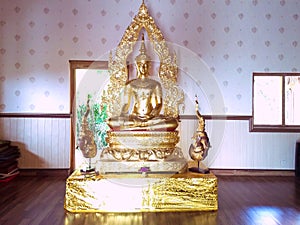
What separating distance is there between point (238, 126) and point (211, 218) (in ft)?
7.48

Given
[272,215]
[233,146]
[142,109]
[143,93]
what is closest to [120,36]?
[143,93]

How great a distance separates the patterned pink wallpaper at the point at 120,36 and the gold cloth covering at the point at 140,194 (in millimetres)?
1998

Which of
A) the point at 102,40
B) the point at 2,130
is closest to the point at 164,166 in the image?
the point at 102,40

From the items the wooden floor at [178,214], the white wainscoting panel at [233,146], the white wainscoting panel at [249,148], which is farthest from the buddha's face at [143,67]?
the wooden floor at [178,214]

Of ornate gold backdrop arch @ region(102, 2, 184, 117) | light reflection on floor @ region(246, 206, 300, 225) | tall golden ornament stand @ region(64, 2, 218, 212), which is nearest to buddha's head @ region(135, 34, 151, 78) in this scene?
ornate gold backdrop arch @ region(102, 2, 184, 117)

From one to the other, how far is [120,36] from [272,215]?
126 inches

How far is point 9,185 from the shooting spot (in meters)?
4.27

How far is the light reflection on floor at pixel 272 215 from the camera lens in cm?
293

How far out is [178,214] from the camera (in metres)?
3.15

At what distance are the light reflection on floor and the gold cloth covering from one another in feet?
1.23

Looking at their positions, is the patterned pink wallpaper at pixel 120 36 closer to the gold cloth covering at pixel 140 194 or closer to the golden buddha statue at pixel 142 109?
the golden buddha statue at pixel 142 109

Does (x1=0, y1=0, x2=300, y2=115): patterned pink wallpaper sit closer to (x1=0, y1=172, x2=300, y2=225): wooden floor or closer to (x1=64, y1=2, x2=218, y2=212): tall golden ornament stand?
(x1=0, y1=172, x2=300, y2=225): wooden floor

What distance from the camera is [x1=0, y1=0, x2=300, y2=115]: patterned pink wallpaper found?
4.95 m

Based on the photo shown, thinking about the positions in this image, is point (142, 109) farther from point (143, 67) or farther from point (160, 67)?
point (160, 67)
